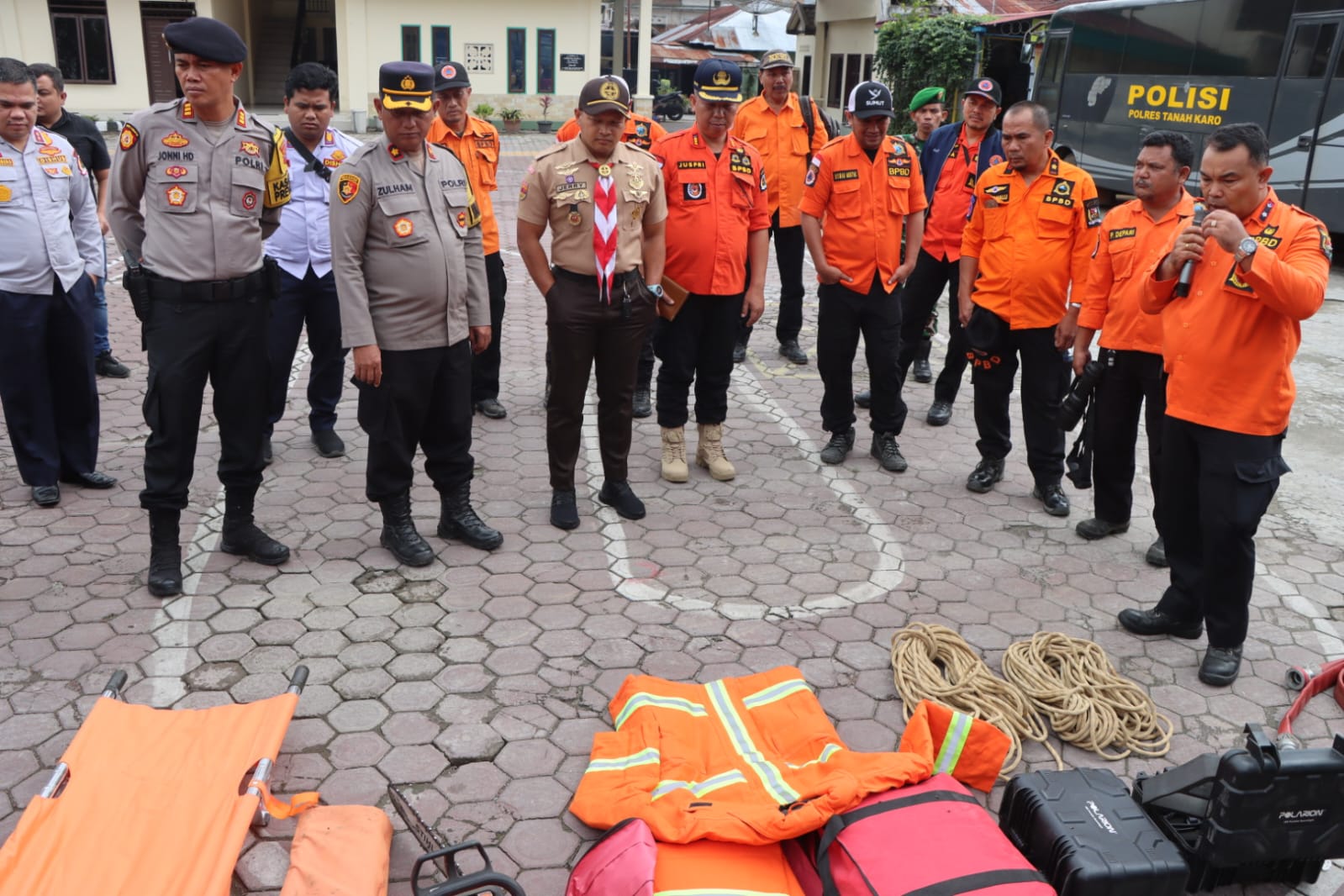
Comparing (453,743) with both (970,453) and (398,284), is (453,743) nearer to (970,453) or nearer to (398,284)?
(398,284)

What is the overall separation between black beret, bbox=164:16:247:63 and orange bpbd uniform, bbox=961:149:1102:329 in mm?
3614

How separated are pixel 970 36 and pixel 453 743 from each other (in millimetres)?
22884

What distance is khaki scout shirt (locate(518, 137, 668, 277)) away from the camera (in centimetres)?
480

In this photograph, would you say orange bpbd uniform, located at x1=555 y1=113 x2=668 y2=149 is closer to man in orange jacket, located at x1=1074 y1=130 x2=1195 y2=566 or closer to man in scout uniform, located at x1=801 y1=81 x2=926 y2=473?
Answer: man in scout uniform, located at x1=801 y1=81 x2=926 y2=473

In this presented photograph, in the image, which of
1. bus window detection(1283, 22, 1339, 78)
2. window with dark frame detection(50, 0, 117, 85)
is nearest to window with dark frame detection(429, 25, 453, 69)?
window with dark frame detection(50, 0, 117, 85)

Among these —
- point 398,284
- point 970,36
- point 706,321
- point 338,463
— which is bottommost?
point 338,463

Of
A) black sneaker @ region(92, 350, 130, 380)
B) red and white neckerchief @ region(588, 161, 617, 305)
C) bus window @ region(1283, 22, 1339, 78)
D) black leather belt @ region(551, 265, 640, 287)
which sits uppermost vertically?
bus window @ region(1283, 22, 1339, 78)

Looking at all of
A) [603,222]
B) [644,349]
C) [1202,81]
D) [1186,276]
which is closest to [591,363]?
[603,222]

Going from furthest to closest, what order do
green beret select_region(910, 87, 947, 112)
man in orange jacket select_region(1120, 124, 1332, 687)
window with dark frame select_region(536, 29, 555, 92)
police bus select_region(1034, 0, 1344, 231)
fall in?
1. window with dark frame select_region(536, 29, 555, 92)
2. police bus select_region(1034, 0, 1344, 231)
3. green beret select_region(910, 87, 947, 112)
4. man in orange jacket select_region(1120, 124, 1332, 687)

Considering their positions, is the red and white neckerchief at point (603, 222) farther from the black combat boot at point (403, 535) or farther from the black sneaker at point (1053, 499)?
the black sneaker at point (1053, 499)

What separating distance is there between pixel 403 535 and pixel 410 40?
25411mm

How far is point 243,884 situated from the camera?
9.59 feet

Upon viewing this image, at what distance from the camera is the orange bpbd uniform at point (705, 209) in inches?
216

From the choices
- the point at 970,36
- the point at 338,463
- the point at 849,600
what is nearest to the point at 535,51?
the point at 970,36
